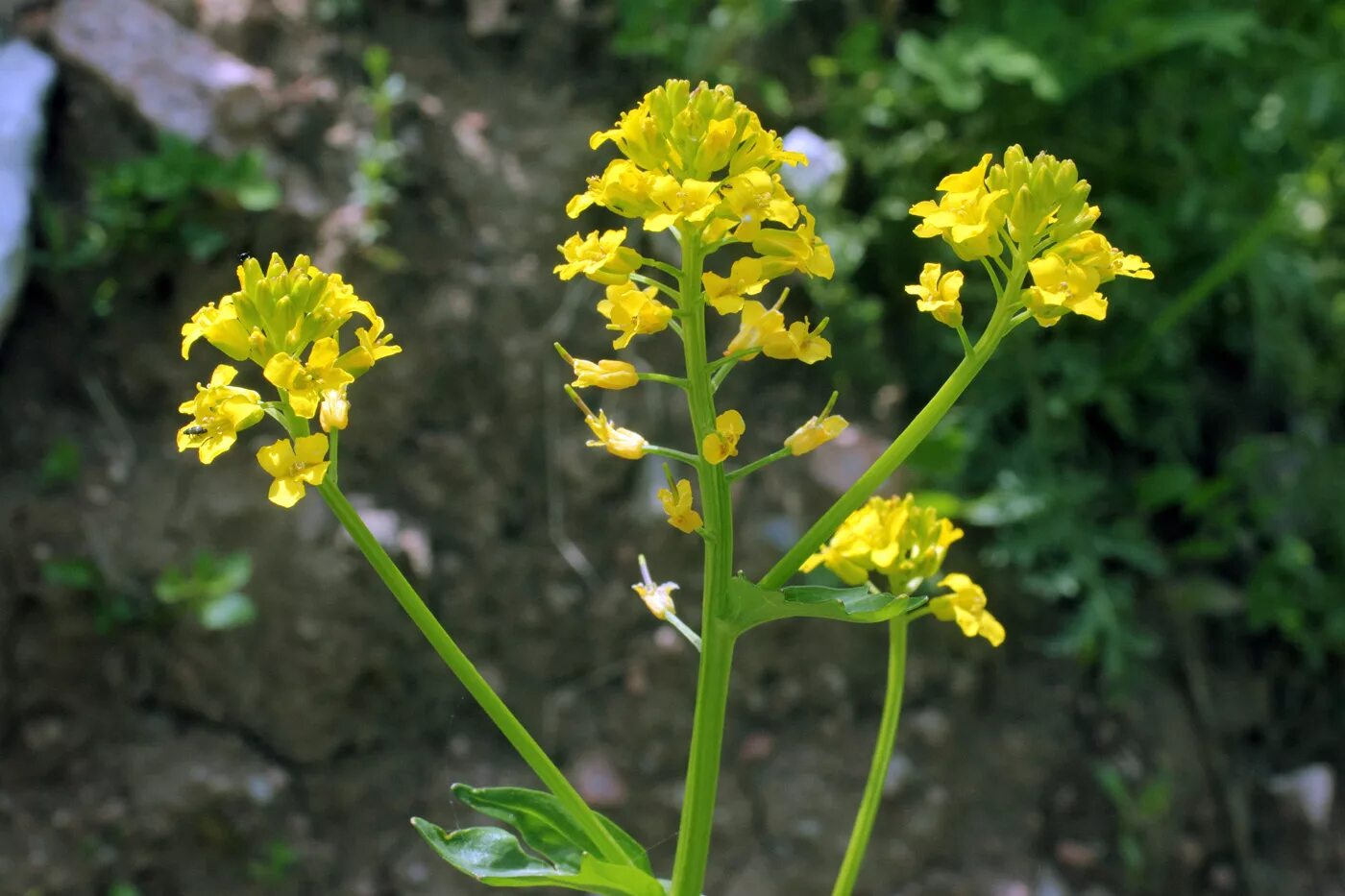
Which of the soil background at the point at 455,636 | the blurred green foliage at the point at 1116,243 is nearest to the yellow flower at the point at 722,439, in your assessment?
the soil background at the point at 455,636

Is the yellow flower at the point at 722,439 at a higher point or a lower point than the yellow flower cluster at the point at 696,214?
lower

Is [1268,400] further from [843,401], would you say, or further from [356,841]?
[356,841]

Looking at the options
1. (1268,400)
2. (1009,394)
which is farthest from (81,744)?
(1268,400)

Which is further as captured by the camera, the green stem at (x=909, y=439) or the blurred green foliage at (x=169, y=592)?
the blurred green foliage at (x=169, y=592)

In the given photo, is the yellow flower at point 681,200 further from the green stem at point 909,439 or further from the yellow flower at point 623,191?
the green stem at point 909,439

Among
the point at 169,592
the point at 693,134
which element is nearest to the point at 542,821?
the point at 693,134

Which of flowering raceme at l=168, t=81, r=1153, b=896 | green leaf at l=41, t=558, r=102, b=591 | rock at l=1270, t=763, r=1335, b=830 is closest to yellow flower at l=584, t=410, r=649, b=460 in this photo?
flowering raceme at l=168, t=81, r=1153, b=896
